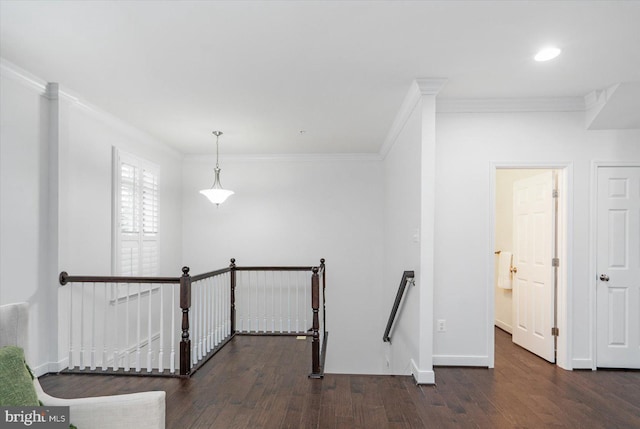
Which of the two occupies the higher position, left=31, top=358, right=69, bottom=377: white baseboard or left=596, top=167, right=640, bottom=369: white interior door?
left=596, top=167, right=640, bottom=369: white interior door

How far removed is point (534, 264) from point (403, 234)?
5.08ft

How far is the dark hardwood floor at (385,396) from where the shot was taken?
9.03ft

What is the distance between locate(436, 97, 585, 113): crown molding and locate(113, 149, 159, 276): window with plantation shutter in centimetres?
383

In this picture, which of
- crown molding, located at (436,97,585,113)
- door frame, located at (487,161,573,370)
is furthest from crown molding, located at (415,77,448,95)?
door frame, located at (487,161,573,370)

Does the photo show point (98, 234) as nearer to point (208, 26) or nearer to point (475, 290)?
point (208, 26)

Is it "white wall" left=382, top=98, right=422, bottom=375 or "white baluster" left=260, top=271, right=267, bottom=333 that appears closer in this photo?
"white wall" left=382, top=98, right=422, bottom=375

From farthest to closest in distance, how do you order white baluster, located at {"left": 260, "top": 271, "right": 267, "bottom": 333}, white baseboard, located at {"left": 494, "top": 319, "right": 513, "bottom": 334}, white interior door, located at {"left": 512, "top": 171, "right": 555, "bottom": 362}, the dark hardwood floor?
white baluster, located at {"left": 260, "top": 271, "right": 267, "bottom": 333}
white baseboard, located at {"left": 494, "top": 319, "right": 513, "bottom": 334}
white interior door, located at {"left": 512, "top": 171, "right": 555, "bottom": 362}
the dark hardwood floor

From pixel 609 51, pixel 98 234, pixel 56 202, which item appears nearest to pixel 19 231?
pixel 56 202

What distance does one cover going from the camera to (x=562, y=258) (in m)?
3.95

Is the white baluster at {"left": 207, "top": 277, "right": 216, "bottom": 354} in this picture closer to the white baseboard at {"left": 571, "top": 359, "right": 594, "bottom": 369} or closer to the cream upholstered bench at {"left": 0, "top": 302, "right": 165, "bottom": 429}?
the cream upholstered bench at {"left": 0, "top": 302, "right": 165, "bottom": 429}

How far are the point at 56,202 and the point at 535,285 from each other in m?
5.13

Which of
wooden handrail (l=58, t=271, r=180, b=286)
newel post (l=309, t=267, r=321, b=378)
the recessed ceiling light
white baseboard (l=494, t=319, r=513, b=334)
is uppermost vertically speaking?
the recessed ceiling light

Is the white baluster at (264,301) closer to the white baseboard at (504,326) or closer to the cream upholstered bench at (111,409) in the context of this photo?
the white baseboard at (504,326)

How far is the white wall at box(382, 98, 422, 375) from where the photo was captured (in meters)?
3.69
